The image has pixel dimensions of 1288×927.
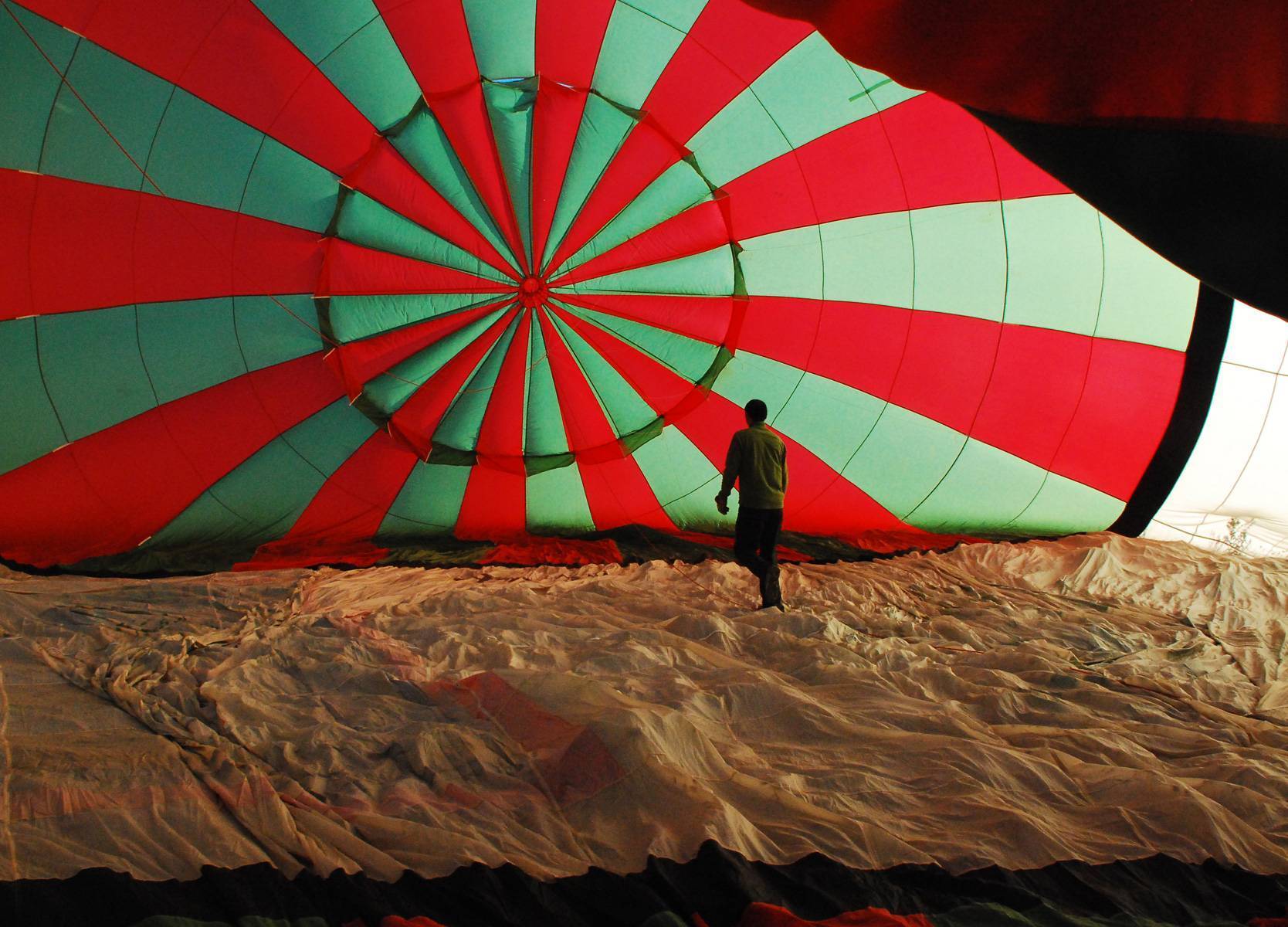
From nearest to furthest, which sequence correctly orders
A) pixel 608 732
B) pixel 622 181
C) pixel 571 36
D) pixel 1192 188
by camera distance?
1. pixel 1192 188
2. pixel 608 732
3. pixel 571 36
4. pixel 622 181

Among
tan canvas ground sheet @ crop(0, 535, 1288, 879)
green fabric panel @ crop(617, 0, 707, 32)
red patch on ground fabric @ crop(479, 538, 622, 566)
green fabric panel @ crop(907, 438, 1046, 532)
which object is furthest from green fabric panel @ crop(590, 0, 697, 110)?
green fabric panel @ crop(907, 438, 1046, 532)

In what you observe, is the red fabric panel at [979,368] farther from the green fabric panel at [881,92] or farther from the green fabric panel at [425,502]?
the green fabric panel at [425,502]

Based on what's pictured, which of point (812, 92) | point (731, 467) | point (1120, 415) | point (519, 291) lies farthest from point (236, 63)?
point (1120, 415)

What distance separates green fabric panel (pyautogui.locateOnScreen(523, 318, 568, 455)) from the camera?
4.38 metres

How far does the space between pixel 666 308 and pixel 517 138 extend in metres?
0.95

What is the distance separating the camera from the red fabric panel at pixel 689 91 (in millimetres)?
3777

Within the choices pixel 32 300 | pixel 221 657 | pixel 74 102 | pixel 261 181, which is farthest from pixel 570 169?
pixel 221 657

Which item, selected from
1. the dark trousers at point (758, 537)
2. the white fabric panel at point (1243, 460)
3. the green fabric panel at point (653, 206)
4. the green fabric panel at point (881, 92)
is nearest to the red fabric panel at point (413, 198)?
the green fabric panel at point (653, 206)

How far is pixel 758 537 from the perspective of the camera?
3.72 m

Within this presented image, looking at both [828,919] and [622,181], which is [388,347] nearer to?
[622,181]

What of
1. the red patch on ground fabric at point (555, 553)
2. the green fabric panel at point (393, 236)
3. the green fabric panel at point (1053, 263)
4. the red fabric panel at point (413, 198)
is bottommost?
the red patch on ground fabric at point (555, 553)

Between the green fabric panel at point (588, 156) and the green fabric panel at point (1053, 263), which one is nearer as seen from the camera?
the green fabric panel at point (588, 156)

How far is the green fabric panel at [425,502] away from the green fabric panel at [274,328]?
0.74m

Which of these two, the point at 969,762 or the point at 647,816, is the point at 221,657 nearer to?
the point at 647,816
